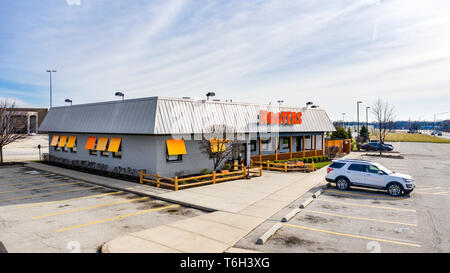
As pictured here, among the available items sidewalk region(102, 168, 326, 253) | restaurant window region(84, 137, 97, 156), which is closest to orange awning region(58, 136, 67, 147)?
restaurant window region(84, 137, 97, 156)

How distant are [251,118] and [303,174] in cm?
686

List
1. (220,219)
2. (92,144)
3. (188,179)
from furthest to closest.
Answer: (92,144), (188,179), (220,219)

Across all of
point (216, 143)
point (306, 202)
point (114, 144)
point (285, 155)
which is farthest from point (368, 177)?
point (114, 144)

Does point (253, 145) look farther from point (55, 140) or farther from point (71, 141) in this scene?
point (55, 140)

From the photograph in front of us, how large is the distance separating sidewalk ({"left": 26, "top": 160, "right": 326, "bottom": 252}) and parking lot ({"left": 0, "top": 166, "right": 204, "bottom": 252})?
0.86 m

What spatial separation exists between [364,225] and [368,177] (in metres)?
6.44

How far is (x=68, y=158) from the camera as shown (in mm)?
28344

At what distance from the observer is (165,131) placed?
18.5 m

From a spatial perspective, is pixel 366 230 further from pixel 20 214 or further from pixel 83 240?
pixel 20 214

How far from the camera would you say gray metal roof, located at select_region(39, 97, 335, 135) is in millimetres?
18953

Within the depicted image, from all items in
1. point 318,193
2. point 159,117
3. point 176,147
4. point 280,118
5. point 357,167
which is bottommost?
point 318,193

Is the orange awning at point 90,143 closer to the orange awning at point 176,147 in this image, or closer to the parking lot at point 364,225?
the orange awning at point 176,147

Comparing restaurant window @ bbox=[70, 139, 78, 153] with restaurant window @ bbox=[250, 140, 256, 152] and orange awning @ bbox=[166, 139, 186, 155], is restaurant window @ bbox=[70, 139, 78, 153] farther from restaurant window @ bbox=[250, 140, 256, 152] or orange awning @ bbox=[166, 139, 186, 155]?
restaurant window @ bbox=[250, 140, 256, 152]

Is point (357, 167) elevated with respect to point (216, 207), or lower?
elevated
